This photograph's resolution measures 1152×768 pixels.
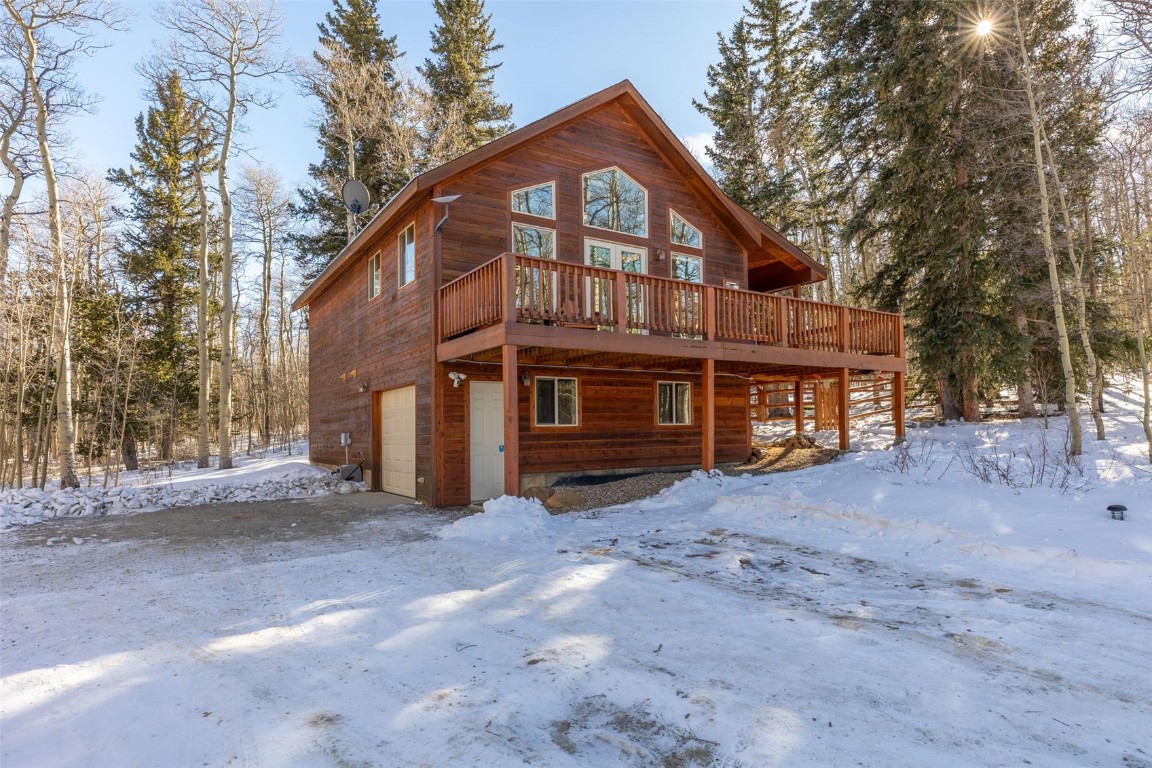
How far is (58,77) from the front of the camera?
1273cm

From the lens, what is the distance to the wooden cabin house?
8.70 metres

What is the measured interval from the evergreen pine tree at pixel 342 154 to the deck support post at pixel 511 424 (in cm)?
1625

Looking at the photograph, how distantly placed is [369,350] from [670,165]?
25.2 ft

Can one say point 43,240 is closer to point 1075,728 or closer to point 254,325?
point 1075,728

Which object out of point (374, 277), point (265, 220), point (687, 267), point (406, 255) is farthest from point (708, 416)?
point (265, 220)

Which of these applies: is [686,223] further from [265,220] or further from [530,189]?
[265,220]

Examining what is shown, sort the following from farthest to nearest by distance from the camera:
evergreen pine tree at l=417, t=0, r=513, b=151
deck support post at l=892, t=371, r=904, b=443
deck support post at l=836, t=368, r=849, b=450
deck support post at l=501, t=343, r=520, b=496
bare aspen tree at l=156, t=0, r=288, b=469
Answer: evergreen pine tree at l=417, t=0, r=513, b=151
bare aspen tree at l=156, t=0, r=288, b=469
deck support post at l=892, t=371, r=904, b=443
deck support post at l=836, t=368, r=849, b=450
deck support post at l=501, t=343, r=520, b=496

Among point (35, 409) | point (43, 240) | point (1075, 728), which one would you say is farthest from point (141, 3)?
point (1075, 728)

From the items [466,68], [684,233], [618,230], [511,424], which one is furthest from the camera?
[466,68]

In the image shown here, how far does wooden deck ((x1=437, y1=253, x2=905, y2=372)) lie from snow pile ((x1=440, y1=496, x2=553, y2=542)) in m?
2.15

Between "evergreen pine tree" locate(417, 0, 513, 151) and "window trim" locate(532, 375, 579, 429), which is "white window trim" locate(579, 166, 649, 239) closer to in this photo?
"window trim" locate(532, 375, 579, 429)

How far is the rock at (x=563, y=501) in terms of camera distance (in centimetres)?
842

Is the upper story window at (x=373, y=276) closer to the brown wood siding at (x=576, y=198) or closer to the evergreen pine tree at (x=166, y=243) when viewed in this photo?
the brown wood siding at (x=576, y=198)

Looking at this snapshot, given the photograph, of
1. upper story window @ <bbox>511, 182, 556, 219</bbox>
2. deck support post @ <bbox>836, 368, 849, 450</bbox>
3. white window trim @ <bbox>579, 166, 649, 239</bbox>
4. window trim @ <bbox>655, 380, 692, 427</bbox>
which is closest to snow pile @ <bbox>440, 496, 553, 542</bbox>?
window trim @ <bbox>655, 380, 692, 427</bbox>
